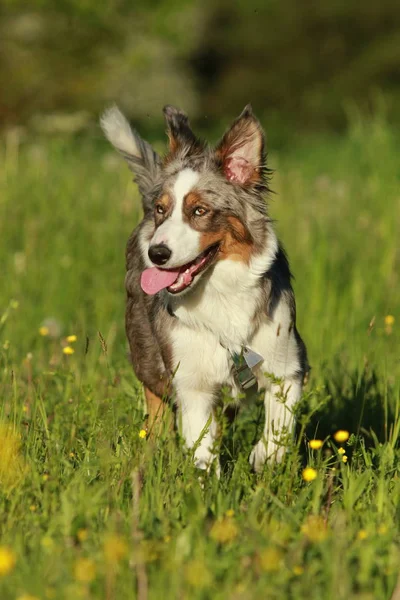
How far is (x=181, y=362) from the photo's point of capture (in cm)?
418

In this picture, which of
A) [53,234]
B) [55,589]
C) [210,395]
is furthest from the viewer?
[53,234]

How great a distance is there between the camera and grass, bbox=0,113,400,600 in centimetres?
271

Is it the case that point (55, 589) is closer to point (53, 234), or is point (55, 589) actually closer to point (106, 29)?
point (53, 234)

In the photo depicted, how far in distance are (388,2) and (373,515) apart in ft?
100

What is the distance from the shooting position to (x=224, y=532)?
113 inches

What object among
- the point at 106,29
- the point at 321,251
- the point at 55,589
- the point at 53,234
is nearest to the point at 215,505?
the point at 55,589

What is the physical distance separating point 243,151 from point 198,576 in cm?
224

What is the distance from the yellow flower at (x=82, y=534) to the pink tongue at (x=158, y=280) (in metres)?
1.30

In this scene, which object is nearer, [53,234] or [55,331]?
[55,331]

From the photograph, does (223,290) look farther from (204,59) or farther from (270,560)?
(204,59)

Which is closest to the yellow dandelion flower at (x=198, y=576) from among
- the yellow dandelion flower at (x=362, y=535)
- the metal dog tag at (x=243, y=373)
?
the yellow dandelion flower at (x=362, y=535)

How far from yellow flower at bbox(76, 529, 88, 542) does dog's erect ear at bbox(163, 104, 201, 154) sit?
208cm

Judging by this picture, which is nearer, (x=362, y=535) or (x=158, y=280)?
(x=362, y=535)

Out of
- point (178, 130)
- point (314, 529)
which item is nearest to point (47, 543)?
point (314, 529)
